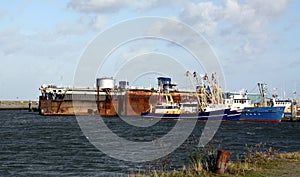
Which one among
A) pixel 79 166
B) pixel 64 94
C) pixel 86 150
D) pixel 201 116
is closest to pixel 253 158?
pixel 79 166

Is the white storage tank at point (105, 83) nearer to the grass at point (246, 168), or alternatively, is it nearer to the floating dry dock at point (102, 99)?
the floating dry dock at point (102, 99)

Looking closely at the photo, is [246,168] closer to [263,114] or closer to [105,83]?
[263,114]

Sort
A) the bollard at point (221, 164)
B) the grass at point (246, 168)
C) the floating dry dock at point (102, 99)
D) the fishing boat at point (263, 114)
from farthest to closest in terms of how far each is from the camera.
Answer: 1. the floating dry dock at point (102, 99)
2. the fishing boat at point (263, 114)
3. the grass at point (246, 168)
4. the bollard at point (221, 164)

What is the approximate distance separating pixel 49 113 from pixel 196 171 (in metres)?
121

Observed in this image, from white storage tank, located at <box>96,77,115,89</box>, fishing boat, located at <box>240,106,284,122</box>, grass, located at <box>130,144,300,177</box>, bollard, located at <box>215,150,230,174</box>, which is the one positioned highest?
white storage tank, located at <box>96,77,115,89</box>

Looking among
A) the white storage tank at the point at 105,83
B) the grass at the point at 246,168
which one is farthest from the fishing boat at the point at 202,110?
the grass at the point at 246,168

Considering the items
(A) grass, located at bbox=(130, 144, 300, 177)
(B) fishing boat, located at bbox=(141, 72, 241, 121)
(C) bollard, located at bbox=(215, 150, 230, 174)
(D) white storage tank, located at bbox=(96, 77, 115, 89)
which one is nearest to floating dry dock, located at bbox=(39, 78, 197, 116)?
(D) white storage tank, located at bbox=(96, 77, 115, 89)

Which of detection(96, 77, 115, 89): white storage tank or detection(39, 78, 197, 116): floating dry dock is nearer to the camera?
detection(39, 78, 197, 116): floating dry dock

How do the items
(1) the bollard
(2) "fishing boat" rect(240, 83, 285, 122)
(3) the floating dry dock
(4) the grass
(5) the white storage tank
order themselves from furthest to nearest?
(5) the white storage tank → (3) the floating dry dock → (2) "fishing boat" rect(240, 83, 285, 122) → (4) the grass → (1) the bollard

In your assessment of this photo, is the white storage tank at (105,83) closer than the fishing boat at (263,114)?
No

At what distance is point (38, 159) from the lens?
1355 inches

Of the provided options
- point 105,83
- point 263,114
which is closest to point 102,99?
point 105,83

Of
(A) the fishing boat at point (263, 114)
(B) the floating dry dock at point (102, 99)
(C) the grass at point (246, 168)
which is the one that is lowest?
(C) the grass at point (246, 168)

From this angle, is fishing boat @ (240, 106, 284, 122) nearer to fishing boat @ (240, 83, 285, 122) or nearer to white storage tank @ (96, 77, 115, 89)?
fishing boat @ (240, 83, 285, 122)
